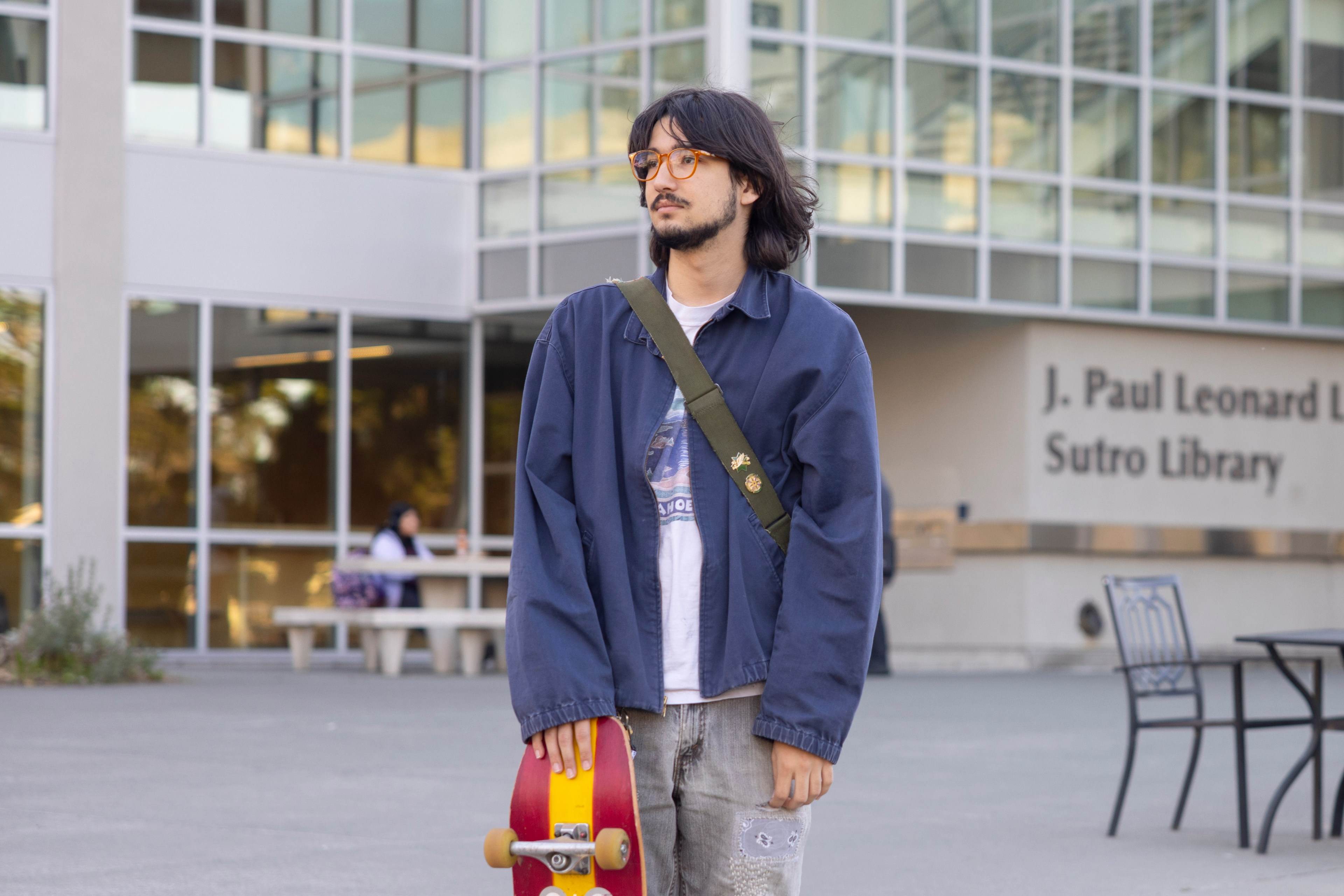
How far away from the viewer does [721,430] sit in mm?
2631

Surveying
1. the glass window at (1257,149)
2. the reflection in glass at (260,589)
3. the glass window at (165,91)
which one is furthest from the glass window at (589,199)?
the glass window at (1257,149)

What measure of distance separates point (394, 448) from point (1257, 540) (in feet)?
30.3

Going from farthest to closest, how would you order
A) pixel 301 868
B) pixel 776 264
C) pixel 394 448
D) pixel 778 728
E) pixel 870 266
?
pixel 394 448 → pixel 870 266 → pixel 301 868 → pixel 776 264 → pixel 778 728

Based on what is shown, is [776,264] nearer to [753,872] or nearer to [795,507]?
[795,507]

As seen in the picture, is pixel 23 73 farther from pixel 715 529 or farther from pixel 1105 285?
pixel 715 529

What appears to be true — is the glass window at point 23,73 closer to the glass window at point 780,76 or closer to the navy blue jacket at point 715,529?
the glass window at point 780,76

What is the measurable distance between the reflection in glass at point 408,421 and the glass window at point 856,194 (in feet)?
14.2

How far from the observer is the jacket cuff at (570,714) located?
250cm

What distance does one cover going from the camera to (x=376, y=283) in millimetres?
17781

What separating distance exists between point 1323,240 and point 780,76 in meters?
6.67

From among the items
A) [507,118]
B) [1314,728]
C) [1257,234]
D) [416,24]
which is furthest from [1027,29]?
[1314,728]

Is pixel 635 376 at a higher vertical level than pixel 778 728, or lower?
higher

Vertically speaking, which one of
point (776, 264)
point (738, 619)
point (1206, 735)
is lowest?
point (1206, 735)

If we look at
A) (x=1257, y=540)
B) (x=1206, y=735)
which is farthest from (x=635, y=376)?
(x=1257, y=540)
